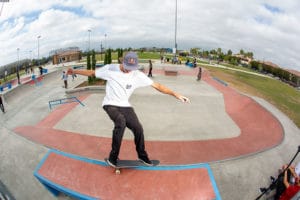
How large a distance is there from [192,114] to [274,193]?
558 cm

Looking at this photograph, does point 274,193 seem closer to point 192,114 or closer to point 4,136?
point 192,114

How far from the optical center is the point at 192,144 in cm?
727

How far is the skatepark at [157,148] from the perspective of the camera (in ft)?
14.9

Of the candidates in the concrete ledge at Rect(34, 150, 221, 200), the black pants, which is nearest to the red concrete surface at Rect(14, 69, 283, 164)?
the concrete ledge at Rect(34, 150, 221, 200)

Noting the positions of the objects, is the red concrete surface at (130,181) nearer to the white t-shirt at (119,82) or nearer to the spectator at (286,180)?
the spectator at (286,180)

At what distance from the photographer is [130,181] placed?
4.52 metres

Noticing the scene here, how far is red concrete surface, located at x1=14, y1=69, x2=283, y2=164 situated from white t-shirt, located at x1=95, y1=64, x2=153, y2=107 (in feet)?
9.34

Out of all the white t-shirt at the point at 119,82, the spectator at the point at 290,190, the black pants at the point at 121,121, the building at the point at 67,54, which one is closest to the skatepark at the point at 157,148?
the spectator at the point at 290,190

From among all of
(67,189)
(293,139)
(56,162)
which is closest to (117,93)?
(67,189)

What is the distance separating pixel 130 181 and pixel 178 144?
3.02 metres

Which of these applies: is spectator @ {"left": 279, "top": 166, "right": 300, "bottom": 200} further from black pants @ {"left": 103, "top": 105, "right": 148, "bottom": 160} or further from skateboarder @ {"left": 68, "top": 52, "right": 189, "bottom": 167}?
black pants @ {"left": 103, "top": 105, "right": 148, "bottom": 160}

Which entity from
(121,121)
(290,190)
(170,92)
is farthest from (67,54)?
(290,190)

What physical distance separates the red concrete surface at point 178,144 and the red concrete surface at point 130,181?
1257 mm

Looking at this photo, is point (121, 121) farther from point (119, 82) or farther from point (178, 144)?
point (178, 144)
